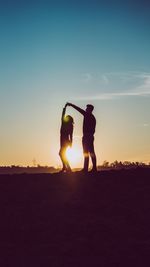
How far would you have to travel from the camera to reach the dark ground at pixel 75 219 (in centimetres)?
1702

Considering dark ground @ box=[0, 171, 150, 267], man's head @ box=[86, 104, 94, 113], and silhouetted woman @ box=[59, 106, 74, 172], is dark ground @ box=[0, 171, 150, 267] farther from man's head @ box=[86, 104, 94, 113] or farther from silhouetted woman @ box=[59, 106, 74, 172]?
man's head @ box=[86, 104, 94, 113]

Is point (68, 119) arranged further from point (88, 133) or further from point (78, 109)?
point (88, 133)

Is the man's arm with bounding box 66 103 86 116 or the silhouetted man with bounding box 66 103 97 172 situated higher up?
the man's arm with bounding box 66 103 86 116

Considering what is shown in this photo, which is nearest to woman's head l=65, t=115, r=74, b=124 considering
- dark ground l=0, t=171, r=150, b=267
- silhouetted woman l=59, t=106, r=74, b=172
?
silhouetted woman l=59, t=106, r=74, b=172

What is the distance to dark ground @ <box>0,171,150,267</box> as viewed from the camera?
1702 cm

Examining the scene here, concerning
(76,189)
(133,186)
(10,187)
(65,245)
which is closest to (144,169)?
(133,186)

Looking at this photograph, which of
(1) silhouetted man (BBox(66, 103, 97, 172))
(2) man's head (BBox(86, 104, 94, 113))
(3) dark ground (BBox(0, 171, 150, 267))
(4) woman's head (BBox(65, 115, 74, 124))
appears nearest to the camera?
(3) dark ground (BBox(0, 171, 150, 267))

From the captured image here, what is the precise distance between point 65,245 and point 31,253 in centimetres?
109

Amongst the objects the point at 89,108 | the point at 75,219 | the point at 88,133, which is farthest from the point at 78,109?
the point at 75,219

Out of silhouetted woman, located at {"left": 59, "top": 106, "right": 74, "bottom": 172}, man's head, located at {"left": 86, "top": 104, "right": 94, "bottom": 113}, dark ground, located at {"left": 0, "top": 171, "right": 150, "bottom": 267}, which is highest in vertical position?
man's head, located at {"left": 86, "top": 104, "right": 94, "bottom": 113}

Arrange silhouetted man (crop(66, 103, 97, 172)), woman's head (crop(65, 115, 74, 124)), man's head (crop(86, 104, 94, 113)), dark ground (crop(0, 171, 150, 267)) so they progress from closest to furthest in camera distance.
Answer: dark ground (crop(0, 171, 150, 267)) < man's head (crop(86, 104, 94, 113)) < silhouetted man (crop(66, 103, 97, 172)) < woman's head (crop(65, 115, 74, 124))

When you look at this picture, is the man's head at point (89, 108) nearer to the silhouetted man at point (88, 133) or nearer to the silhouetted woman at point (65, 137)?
the silhouetted man at point (88, 133)

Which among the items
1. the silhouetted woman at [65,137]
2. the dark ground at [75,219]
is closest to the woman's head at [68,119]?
the silhouetted woman at [65,137]

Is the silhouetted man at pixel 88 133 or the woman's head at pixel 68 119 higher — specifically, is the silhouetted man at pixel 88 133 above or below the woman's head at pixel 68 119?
below
